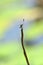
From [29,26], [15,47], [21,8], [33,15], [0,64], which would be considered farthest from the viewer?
[21,8]

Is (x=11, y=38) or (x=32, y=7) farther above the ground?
(x=32, y=7)

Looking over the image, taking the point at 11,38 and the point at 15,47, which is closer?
the point at 15,47

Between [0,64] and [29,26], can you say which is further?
[29,26]

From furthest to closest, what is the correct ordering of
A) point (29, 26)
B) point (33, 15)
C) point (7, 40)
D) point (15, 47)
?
point (33, 15) < point (29, 26) < point (7, 40) < point (15, 47)

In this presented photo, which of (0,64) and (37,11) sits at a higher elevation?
(37,11)

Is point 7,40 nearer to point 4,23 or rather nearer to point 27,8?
point 4,23

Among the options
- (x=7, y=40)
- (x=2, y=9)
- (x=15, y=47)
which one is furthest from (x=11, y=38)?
(x=2, y=9)

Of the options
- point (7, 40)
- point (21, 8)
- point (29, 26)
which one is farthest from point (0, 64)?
point (21, 8)

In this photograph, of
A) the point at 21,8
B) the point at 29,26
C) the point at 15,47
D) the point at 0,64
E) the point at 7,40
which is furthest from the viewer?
the point at 21,8

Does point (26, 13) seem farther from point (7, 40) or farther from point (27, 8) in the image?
point (7, 40)
